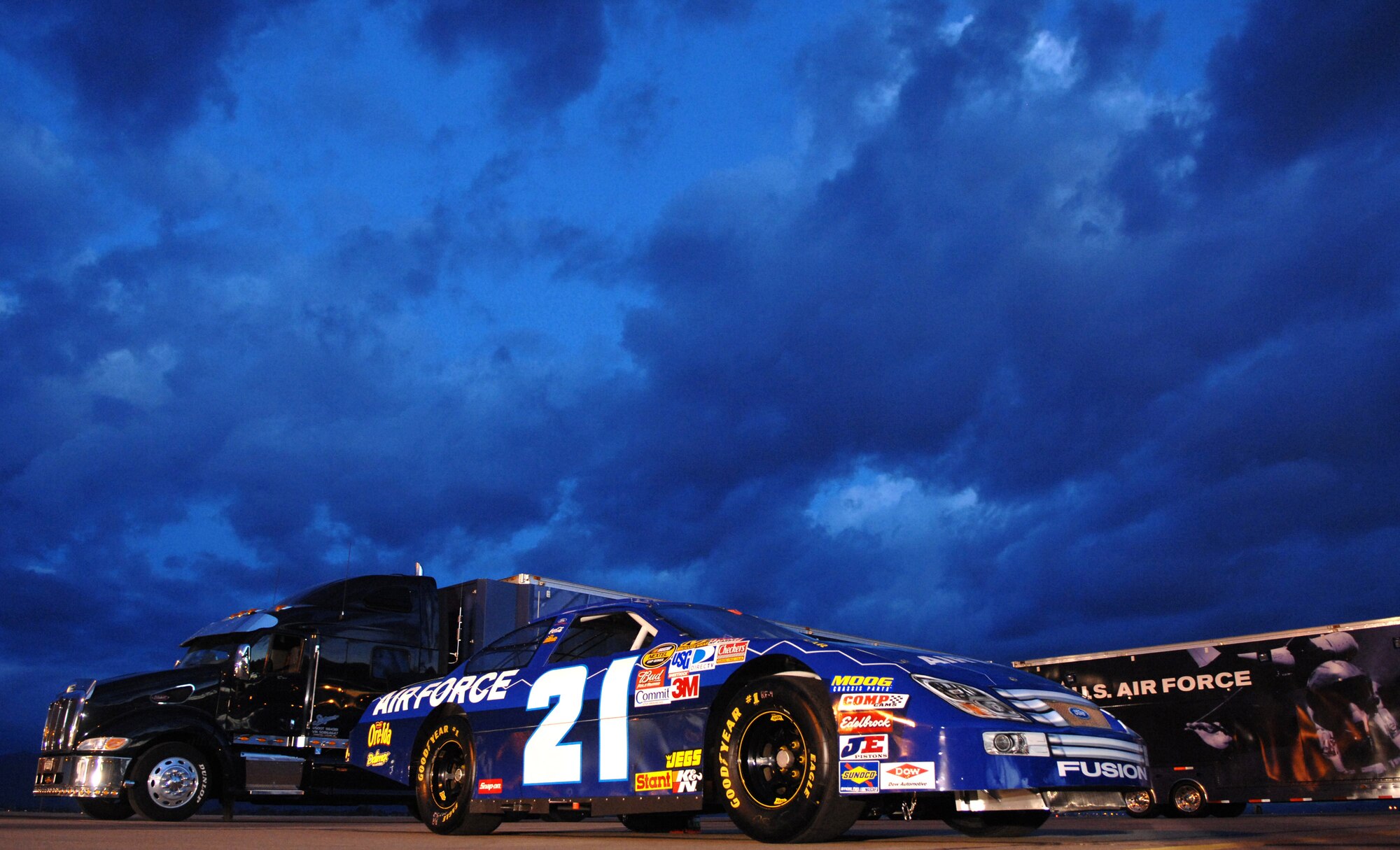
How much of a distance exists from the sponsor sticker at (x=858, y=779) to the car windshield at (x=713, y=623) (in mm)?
1138

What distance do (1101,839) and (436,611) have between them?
8385 mm

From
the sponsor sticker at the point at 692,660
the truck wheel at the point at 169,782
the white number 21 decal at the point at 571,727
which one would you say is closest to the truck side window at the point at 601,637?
the white number 21 decal at the point at 571,727

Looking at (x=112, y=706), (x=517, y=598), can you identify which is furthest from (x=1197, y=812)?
(x=112, y=706)

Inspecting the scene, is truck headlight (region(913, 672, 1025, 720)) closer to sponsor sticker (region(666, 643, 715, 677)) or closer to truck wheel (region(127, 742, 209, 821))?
sponsor sticker (region(666, 643, 715, 677))

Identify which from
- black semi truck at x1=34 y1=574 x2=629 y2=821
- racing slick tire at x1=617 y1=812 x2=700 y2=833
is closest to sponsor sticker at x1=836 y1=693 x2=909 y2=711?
racing slick tire at x1=617 y1=812 x2=700 y2=833

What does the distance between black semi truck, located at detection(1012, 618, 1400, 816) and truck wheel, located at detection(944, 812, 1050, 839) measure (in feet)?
29.5

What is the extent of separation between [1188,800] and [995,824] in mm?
12160

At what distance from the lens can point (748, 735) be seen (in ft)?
17.5

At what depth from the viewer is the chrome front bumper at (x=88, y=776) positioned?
1053cm

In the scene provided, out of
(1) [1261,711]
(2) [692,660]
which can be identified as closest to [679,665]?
(2) [692,660]

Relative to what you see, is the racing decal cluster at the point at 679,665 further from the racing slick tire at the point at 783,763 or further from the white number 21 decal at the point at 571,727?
the racing slick tire at the point at 783,763

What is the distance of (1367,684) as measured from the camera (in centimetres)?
1435

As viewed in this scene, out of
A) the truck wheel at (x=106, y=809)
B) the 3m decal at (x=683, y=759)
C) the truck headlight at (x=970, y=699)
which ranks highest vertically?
the truck headlight at (x=970, y=699)

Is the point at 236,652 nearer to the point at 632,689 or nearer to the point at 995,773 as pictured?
the point at 632,689
